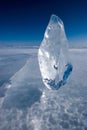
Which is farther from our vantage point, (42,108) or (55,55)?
(42,108)

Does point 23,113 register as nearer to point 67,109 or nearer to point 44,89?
point 67,109

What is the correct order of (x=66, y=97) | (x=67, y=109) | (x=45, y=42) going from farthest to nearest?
1. (x=66, y=97)
2. (x=67, y=109)
3. (x=45, y=42)

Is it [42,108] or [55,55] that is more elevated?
[55,55]

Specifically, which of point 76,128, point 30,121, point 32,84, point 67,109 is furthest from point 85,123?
point 32,84

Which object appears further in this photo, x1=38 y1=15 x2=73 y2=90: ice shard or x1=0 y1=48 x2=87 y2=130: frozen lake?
x1=0 y1=48 x2=87 y2=130: frozen lake

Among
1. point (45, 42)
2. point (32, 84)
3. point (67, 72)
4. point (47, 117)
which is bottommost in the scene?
point (32, 84)

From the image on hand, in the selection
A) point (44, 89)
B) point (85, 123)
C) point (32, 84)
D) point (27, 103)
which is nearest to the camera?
point (85, 123)

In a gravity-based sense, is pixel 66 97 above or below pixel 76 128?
below

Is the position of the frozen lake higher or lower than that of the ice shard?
lower
